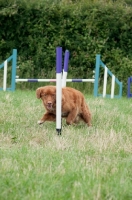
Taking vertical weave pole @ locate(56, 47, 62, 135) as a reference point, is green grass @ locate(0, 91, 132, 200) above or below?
below

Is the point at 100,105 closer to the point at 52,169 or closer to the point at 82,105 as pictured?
the point at 82,105

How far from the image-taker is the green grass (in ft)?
11.2

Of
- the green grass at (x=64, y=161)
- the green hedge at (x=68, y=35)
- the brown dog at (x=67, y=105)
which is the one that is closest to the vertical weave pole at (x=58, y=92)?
the green grass at (x=64, y=161)

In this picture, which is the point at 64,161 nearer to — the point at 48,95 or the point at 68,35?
the point at 48,95

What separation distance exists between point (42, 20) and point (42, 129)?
38.1ft

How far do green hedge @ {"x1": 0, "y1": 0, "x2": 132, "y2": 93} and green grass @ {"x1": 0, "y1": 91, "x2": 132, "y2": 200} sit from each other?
33.7 feet

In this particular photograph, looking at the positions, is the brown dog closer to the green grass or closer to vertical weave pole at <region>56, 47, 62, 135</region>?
the green grass

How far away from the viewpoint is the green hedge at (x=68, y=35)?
57.2ft

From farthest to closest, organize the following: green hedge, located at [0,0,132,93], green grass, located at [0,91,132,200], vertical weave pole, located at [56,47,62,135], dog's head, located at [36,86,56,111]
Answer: green hedge, located at [0,0,132,93], dog's head, located at [36,86,56,111], vertical weave pole, located at [56,47,62,135], green grass, located at [0,91,132,200]

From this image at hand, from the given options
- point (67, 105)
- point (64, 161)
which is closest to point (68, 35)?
point (67, 105)

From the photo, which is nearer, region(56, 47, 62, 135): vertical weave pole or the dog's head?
region(56, 47, 62, 135): vertical weave pole

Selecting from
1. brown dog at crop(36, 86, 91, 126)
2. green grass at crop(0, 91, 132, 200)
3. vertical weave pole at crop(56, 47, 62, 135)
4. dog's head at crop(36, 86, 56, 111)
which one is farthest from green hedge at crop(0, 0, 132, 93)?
vertical weave pole at crop(56, 47, 62, 135)

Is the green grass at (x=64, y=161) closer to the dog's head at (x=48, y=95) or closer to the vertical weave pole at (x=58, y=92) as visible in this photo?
the vertical weave pole at (x=58, y=92)

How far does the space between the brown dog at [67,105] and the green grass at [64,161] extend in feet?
0.52
